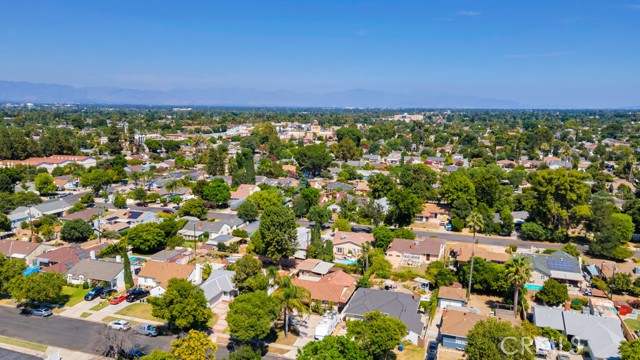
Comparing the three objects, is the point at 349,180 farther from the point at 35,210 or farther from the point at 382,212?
the point at 35,210

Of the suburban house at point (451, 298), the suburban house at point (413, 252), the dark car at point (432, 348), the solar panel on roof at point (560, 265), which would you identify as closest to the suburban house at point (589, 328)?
the suburban house at point (451, 298)

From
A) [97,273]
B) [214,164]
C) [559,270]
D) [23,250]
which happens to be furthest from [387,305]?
[214,164]

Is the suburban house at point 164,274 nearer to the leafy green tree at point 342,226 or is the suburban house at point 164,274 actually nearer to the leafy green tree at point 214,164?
the leafy green tree at point 342,226

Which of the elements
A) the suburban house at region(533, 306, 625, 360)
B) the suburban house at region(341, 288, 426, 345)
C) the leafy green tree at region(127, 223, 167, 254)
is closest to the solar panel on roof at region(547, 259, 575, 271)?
the suburban house at region(533, 306, 625, 360)

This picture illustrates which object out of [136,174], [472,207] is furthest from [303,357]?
[136,174]

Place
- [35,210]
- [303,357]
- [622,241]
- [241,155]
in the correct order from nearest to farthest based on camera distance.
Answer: [303,357] < [622,241] < [35,210] < [241,155]

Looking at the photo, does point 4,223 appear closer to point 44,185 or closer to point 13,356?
point 44,185
